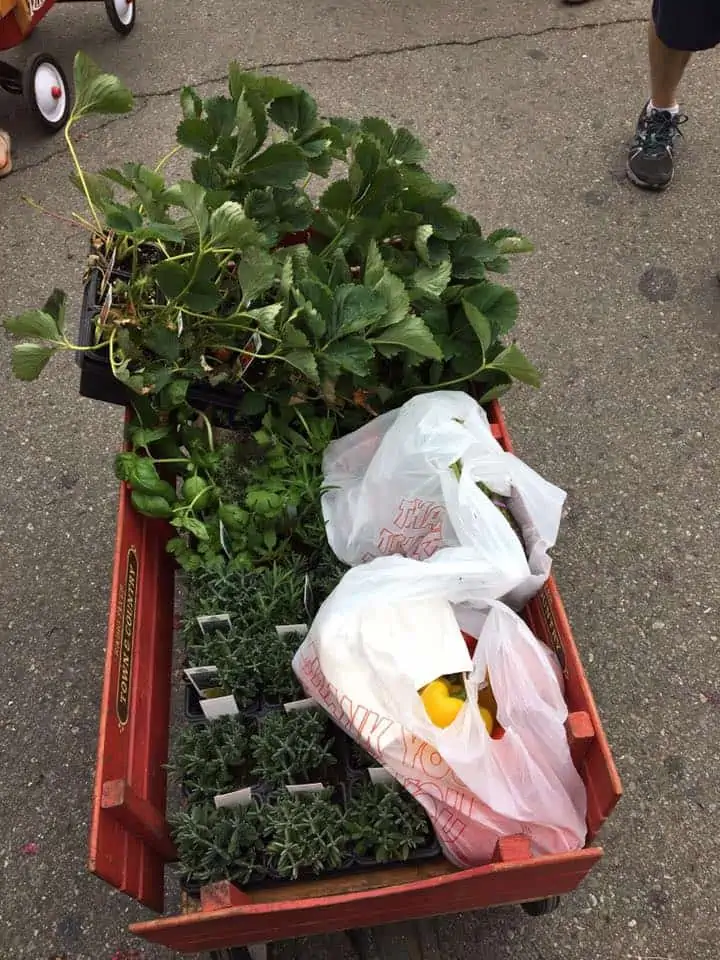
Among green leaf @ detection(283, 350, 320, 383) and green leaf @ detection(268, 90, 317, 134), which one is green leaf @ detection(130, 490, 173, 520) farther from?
green leaf @ detection(268, 90, 317, 134)

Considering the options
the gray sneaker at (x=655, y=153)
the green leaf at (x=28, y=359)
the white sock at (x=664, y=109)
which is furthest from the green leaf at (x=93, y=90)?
the white sock at (x=664, y=109)

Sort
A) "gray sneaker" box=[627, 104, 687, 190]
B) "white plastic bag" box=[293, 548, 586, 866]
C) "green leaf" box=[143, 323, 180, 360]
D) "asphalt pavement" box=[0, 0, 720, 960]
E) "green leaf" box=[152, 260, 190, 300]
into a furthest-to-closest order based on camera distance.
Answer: "gray sneaker" box=[627, 104, 687, 190]
"asphalt pavement" box=[0, 0, 720, 960]
"green leaf" box=[143, 323, 180, 360]
"green leaf" box=[152, 260, 190, 300]
"white plastic bag" box=[293, 548, 586, 866]

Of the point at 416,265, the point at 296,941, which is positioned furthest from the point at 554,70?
the point at 296,941

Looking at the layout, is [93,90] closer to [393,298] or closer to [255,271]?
[255,271]

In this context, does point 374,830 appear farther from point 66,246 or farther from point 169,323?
point 66,246

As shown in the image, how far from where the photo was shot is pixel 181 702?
6.23 feet

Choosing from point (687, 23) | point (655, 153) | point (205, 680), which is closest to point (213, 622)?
point (205, 680)

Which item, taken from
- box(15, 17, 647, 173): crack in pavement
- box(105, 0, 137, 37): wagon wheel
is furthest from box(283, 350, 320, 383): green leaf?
box(105, 0, 137, 37): wagon wheel

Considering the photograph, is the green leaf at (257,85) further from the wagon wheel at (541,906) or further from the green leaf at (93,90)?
the wagon wheel at (541,906)

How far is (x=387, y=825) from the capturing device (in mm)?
1196

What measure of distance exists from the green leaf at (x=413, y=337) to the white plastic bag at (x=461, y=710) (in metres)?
0.36

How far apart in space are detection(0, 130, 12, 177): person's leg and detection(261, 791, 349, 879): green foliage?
9.45 ft

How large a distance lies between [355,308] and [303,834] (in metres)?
0.87

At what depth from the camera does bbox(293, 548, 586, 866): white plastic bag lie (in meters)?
1.15
